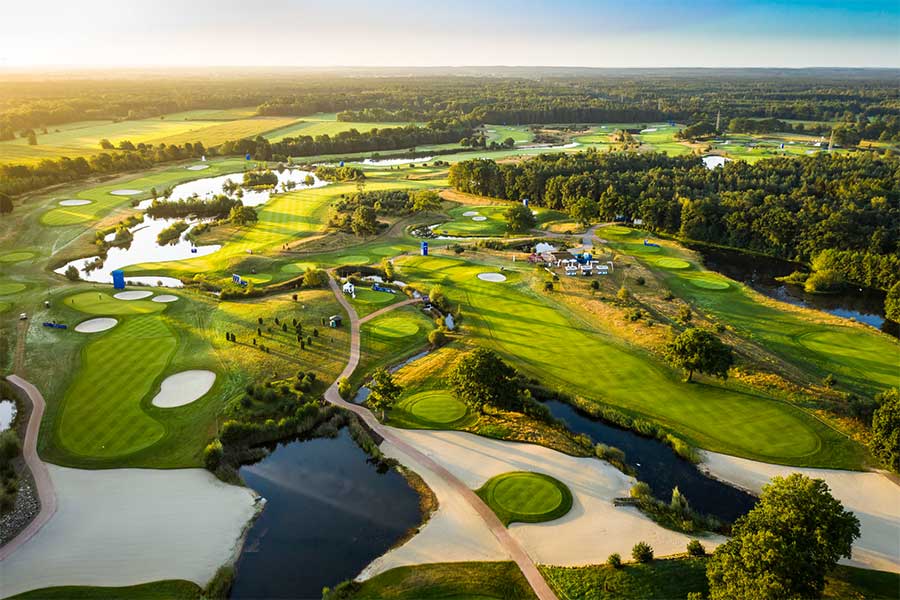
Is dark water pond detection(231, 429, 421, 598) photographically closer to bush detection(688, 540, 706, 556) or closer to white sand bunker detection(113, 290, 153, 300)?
bush detection(688, 540, 706, 556)

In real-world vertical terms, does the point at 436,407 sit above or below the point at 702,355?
below

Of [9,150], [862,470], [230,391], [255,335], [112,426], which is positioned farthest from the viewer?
[9,150]

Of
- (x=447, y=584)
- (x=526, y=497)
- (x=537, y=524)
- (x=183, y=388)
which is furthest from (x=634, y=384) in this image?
(x=183, y=388)

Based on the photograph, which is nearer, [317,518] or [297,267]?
[317,518]

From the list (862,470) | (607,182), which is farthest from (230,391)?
(607,182)

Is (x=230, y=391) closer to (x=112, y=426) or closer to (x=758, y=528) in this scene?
(x=112, y=426)

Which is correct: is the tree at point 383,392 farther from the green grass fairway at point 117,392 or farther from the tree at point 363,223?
the tree at point 363,223

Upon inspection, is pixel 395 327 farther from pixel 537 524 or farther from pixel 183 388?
pixel 537 524
